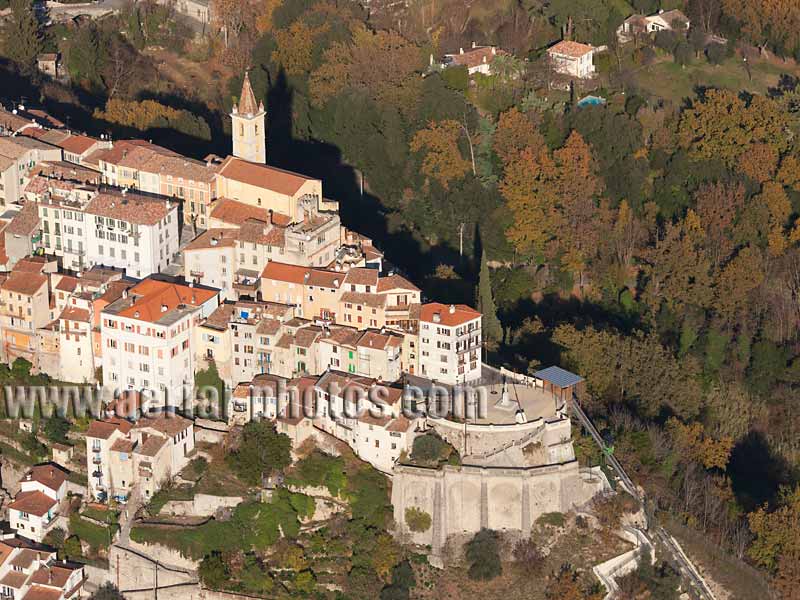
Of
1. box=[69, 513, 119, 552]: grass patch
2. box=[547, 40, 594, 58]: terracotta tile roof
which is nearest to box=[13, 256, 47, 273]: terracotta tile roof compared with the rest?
box=[69, 513, 119, 552]: grass patch

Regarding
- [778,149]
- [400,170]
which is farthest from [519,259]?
[778,149]

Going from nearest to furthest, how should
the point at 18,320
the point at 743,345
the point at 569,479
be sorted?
the point at 569,479, the point at 18,320, the point at 743,345

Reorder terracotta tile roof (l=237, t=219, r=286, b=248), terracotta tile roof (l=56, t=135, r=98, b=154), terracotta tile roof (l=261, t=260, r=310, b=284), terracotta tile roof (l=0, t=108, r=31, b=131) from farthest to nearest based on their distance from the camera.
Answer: terracotta tile roof (l=0, t=108, r=31, b=131)
terracotta tile roof (l=56, t=135, r=98, b=154)
terracotta tile roof (l=237, t=219, r=286, b=248)
terracotta tile roof (l=261, t=260, r=310, b=284)

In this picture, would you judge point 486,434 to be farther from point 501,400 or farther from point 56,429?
point 56,429

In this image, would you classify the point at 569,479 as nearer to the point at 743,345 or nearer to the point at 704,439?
the point at 704,439

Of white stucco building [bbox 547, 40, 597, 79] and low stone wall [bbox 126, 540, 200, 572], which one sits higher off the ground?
white stucco building [bbox 547, 40, 597, 79]

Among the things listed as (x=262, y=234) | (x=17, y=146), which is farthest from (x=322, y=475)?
(x=17, y=146)

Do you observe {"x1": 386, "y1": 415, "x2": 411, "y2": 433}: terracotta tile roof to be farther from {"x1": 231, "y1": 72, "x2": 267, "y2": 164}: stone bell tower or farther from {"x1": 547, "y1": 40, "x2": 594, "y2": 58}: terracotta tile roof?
{"x1": 547, "y1": 40, "x2": 594, "y2": 58}: terracotta tile roof
